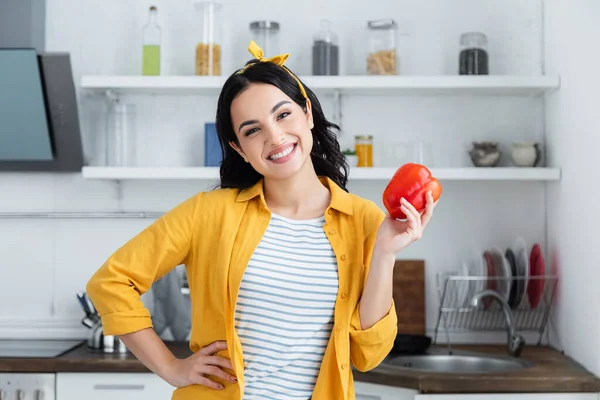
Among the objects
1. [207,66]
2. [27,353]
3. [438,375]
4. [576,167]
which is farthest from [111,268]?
[576,167]

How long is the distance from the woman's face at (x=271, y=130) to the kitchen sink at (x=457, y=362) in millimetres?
1263

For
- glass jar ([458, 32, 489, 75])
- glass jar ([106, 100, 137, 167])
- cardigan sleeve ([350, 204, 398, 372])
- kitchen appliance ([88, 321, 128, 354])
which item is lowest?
kitchen appliance ([88, 321, 128, 354])

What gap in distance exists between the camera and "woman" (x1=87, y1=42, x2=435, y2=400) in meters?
1.38

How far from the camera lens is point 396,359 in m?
2.52

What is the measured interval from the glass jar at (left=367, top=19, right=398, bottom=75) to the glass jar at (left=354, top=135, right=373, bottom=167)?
23 cm

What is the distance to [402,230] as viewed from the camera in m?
1.33

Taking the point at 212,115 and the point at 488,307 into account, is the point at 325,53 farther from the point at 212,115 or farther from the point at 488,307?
the point at 488,307

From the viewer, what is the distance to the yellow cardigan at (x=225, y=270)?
4.57ft

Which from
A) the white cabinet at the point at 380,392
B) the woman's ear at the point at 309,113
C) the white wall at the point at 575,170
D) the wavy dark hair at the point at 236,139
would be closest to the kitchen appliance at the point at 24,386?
the white cabinet at the point at 380,392

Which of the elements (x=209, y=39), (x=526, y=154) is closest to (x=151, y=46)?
(x=209, y=39)

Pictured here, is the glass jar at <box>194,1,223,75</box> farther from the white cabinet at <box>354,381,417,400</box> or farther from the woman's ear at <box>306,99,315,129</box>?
the woman's ear at <box>306,99,315,129</box>

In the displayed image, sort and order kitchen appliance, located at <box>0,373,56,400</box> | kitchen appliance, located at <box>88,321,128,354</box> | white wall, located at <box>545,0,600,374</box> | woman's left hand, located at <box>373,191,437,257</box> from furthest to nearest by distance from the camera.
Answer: kitchen appliance, located at <box>88,321,128,354</box> < kitchen appliance, located at <box>0,373,56,400</box> < white wall, located at <box>545,0,600,374</box> < woman's left hand, located at <box>373,191,437,257</box>

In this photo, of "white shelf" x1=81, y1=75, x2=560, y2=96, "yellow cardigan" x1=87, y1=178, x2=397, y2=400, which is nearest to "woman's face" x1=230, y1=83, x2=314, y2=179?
"yellow cardigan" x1=87, y1=178, x2=397, y2=400

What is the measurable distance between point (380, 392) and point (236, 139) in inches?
43.0
